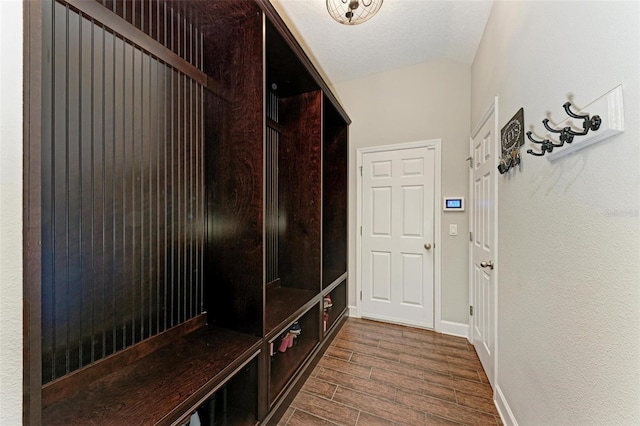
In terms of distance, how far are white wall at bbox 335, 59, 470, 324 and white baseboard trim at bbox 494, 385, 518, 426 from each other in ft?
3.48

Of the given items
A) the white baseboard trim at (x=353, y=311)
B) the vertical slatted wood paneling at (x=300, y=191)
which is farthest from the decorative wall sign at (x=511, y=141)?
the white baseboard trim at (x=353, y=311)

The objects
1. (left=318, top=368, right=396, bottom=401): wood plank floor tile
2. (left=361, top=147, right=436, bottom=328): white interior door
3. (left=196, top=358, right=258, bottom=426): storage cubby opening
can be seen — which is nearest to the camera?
(left=196, top=358, right=258, bottom=426): storage cubby opening

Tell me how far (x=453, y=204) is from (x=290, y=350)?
2249 millimetres

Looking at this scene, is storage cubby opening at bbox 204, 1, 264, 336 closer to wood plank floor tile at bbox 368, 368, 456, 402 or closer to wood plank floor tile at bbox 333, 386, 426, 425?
wood plank floor tile at bbox 333, 386, 426, 425

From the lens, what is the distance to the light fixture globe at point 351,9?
1782 mm

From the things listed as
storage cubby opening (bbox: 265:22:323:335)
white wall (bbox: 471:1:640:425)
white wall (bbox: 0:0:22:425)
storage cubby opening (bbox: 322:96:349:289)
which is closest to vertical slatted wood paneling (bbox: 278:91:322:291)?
storage cubby opening (bbox: 265:22:323:335)

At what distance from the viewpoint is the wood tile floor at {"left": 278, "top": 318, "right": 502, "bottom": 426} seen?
167 cm

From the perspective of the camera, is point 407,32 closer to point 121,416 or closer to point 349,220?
point 349,220

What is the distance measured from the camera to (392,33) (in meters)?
2.42

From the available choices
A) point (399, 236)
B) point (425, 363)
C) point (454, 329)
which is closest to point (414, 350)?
point (425, 363)

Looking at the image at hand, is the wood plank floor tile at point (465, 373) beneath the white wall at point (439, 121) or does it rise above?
beneath

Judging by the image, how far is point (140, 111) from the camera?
1206 mm

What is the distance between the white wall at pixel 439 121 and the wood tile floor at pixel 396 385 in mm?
623

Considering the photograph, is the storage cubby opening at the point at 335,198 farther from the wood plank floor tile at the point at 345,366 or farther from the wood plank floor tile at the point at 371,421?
the wood plank floor tile at the point at 371,421
